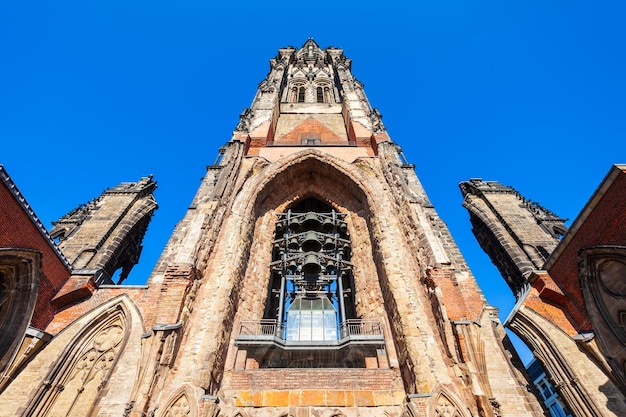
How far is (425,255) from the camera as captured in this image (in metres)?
8.91

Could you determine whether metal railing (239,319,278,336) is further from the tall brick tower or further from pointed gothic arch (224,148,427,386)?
pointed gothic arch (224,148,427,386)

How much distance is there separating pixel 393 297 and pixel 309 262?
10.5ft

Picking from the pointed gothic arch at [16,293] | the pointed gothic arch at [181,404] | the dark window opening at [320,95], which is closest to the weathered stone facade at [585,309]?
the pointed gothic arch at [181,404]

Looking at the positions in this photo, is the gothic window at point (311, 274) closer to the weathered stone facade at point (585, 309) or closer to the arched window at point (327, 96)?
the weathered stone facade at point (585, 309)

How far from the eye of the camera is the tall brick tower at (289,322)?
677 centimetres

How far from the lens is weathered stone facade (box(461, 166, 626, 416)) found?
24.7ft

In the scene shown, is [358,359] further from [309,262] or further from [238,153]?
[238,153]

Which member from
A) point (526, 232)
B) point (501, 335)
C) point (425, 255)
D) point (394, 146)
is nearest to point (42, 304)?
point (425, 255)

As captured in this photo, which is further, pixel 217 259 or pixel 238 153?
pixel 238 153

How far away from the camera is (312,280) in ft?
36.3

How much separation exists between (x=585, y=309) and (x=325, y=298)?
633cm

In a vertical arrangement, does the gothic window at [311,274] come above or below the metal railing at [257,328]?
above

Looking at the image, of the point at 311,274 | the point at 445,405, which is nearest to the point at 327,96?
the point at 311,274

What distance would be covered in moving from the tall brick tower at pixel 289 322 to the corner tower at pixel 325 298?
0.12ft
